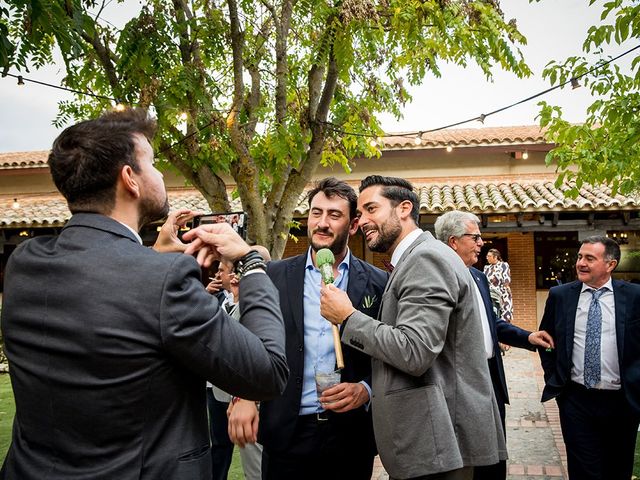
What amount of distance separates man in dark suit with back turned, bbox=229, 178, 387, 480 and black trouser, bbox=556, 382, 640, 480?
208 cm

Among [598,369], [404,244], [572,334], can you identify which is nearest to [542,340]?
[572,334]

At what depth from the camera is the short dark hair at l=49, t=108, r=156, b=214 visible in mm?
1553

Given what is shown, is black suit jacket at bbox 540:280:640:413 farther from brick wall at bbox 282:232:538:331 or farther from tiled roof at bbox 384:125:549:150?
brick wall at bbox 282:232:538:331

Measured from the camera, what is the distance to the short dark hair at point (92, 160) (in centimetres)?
155

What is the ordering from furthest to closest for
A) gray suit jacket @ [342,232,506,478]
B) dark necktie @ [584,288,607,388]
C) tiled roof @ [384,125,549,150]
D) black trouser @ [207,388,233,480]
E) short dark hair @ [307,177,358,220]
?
tiled roof @ [384,125,549,150] < black trouser @ [207,388,233,480] < dark necktie @ [584,288,607,388] < short dark hair @ [307,177,358,220] < gray suit jacket @ [342,232,506,478]

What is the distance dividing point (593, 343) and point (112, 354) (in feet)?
12.9

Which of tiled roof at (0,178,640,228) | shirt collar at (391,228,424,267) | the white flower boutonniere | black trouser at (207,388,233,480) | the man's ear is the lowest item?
black trouser at (207,388,233,480)

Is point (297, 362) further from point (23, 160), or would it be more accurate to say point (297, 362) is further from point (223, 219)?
A: point (23, 160)

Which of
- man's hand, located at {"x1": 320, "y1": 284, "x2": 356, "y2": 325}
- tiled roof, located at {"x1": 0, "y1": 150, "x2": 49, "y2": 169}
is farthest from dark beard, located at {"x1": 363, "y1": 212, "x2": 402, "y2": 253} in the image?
tiled roof, located at {"x1": 0, "y1": 150, "x2": 49, "y2": 169}

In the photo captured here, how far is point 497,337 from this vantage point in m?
4.55

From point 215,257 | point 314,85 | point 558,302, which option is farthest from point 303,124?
point 215,257

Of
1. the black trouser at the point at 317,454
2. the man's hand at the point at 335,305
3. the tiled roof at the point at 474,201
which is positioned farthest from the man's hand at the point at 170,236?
the tiled roof at the point at 474,201

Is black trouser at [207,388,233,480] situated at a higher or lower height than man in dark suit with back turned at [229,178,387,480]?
lower

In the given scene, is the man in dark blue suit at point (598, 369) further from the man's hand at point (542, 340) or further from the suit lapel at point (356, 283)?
the suit lapel at point (356, 283)
